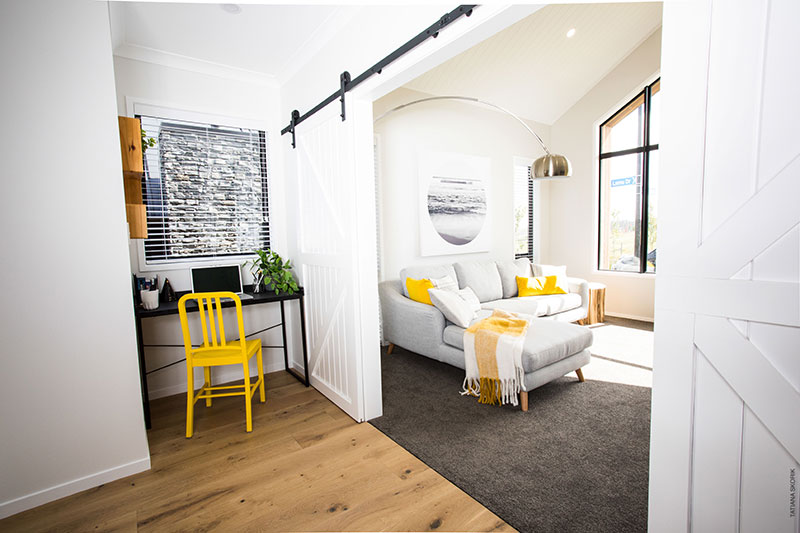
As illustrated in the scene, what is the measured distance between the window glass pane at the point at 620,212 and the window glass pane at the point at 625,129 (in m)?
0.18

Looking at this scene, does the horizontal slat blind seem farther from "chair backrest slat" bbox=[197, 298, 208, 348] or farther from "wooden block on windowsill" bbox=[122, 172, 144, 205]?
"chair backrest slat" bbox=[197, 298, 208, 348]

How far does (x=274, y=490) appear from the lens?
2.00 metres

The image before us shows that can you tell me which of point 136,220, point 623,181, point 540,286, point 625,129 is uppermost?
point 625,129

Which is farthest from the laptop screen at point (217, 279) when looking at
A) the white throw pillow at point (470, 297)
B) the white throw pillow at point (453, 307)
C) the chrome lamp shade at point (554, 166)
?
the chrome lamp shade at point (554, 166)

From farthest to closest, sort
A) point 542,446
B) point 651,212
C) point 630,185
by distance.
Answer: point 630,185 → point 651,212 → point 542,446

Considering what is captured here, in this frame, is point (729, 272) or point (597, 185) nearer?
point (729, 272)

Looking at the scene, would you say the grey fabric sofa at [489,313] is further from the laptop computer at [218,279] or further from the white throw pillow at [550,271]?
the laptop computer at [218,279]

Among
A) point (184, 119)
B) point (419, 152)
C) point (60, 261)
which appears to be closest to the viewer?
point (60, 261)

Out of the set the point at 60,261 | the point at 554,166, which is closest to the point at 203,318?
the point at 60,261

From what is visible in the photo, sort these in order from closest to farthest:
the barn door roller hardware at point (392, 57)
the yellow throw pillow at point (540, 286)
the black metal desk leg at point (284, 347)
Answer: the barn door roller hardware at point (392, 57), the black metal desk leg at point (284, 347), the yellow throw pillow at point (540, 286)

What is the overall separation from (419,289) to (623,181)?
12.5 ft

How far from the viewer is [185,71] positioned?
10.4 feet

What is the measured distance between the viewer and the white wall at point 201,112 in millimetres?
3012

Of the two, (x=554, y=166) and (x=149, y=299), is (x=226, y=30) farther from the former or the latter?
(x=554, y=166)
